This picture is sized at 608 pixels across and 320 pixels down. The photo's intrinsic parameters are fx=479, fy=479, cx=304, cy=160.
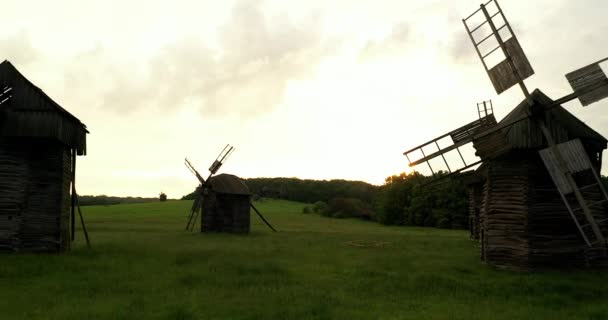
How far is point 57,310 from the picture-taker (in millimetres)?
11734

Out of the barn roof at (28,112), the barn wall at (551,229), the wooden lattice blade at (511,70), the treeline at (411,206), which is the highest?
the barn roof at (28,112)

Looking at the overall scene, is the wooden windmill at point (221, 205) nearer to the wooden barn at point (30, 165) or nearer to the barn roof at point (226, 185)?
the barn roof at point (226, 185)

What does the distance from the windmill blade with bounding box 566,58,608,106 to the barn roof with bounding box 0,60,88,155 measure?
22.1 metres

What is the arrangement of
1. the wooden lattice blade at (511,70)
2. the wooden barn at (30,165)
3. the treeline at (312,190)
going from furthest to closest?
the treeline at (312,190) → the wooden barn at (30,165) → the wooden lattice blade at (511,70)

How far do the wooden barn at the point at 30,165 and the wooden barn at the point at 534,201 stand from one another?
64.7 ft

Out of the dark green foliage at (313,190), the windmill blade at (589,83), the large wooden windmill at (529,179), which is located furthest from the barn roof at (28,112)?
the dark green foliage at (313,190)

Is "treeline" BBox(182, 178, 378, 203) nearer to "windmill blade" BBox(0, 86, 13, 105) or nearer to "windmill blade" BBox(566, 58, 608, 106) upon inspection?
"windmill blade" BBox(0, 86, 13, 105)

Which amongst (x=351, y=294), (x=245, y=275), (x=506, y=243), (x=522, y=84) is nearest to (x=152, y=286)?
(x=245, y=275)

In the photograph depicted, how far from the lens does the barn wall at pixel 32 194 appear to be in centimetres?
2238

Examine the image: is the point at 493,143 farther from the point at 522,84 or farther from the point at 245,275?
the point at 245,275

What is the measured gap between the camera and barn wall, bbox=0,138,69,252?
73.4ft

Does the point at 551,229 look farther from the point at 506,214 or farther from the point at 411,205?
the point at 411,205

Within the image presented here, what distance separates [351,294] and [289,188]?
354ft

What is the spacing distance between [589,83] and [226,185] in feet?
95.0
